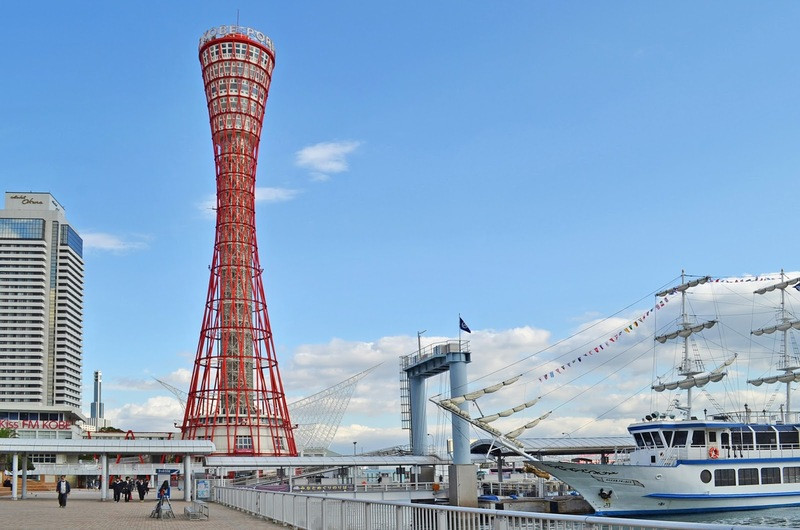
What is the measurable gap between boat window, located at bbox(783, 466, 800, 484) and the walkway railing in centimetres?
3625

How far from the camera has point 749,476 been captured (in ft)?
176

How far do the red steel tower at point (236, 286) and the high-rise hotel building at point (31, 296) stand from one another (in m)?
105

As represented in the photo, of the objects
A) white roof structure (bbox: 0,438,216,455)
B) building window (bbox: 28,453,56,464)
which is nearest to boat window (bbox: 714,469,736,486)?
white roof structure (bbox: 0,438,216,455)

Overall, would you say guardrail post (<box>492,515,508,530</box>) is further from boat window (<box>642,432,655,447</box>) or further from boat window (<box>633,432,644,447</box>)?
boat window (<box>633,432,644,447</box>)

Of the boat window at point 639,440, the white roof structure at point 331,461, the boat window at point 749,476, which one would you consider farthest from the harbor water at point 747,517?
the white roof structure at point 331,461

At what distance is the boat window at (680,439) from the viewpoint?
52812 millimetres

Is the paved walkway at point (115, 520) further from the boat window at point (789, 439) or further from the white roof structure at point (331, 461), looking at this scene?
the boat window at point (789, 439)

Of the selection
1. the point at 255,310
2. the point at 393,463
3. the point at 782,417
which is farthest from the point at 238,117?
the point at 782,417

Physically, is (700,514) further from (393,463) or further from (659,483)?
(393,463)

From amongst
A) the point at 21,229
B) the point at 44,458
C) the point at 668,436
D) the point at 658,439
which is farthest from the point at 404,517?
the point at 21,229

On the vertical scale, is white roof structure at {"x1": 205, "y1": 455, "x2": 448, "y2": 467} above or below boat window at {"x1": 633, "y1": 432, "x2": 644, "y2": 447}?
below

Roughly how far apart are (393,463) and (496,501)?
14076 millimetres

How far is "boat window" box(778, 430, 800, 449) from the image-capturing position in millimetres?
56125

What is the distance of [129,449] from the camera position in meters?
52.6
